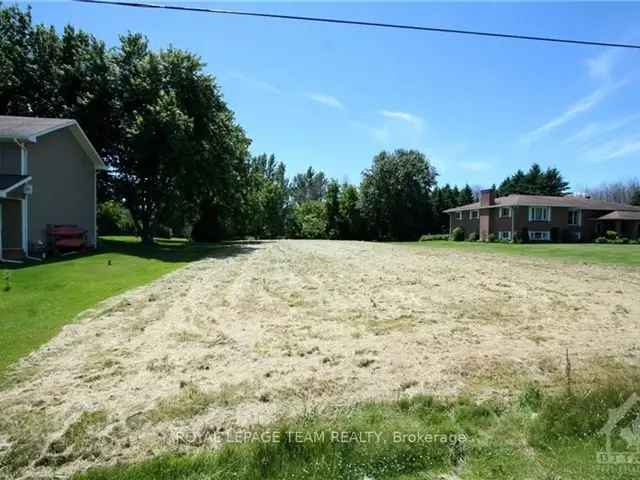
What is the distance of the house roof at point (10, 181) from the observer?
46.4 feet

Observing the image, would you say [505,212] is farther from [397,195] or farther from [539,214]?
[397,195]

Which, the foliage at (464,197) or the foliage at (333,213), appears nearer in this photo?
the foliage at (333,213)

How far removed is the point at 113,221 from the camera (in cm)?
4662

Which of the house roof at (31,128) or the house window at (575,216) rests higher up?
the house roof at (31,128)

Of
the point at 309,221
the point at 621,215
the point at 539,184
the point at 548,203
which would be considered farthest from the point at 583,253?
the point at 539,184

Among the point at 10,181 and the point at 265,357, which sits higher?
the point at 10,181

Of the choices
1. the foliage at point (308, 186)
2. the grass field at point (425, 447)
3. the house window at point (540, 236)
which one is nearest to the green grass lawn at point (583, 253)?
the house window at point (540, 236)

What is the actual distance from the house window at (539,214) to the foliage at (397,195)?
46.6 ft

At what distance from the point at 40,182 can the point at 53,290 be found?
10.0 meters

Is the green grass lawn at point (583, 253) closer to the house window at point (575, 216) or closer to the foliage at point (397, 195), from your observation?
the house window at point (575, 216)

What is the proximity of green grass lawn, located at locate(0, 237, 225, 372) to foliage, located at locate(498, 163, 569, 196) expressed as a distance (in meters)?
56.9

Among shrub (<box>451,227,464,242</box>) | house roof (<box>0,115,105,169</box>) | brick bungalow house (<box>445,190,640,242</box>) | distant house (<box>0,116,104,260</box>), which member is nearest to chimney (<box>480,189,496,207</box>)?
brick bungalow house (<box>445,190,640,242</box>)

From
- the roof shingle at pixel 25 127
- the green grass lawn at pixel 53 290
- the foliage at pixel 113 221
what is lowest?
the green grass lawn at pixel 53 290

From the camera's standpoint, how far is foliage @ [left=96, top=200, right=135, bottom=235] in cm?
4317
